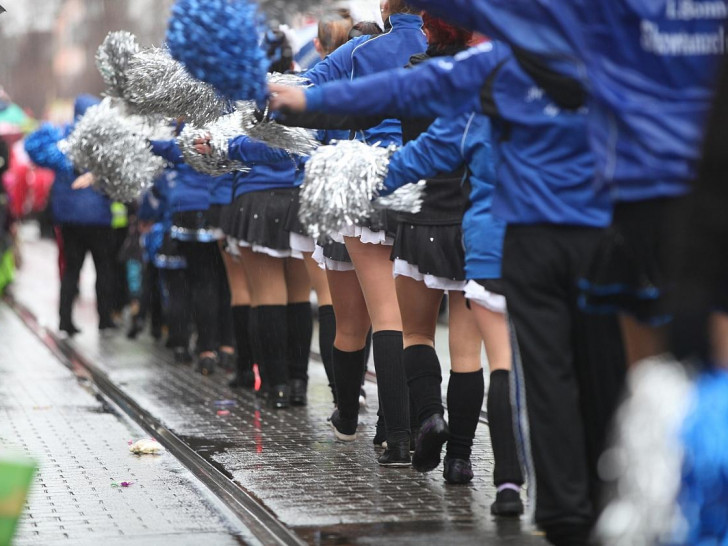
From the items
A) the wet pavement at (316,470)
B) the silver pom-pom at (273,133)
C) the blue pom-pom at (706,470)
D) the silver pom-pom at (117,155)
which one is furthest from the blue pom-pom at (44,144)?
the blue pom-pom at (706,470)

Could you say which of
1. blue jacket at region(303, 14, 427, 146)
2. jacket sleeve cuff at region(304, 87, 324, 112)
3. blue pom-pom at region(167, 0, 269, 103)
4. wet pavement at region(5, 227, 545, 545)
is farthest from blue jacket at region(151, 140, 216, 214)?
jacket sleeve cuff at region(304, 87, 324, 112)

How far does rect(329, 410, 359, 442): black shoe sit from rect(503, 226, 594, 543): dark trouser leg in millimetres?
2960

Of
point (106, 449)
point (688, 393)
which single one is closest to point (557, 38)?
point (688, 393)

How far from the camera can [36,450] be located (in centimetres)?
726

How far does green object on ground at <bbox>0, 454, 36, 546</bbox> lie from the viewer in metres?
4.31

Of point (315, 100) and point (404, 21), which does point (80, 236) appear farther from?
point (315, 100)

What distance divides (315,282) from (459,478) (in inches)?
93.8

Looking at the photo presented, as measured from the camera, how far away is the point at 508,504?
17.8 ft

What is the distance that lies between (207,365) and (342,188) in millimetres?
5398

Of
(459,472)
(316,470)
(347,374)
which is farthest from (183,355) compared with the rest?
(459,472)

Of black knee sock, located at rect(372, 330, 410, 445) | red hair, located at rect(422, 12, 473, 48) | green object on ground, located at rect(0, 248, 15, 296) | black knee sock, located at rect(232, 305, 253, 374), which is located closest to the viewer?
red hair, located at rect(422, 12, 473, 48)

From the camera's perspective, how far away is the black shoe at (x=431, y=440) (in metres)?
6.03

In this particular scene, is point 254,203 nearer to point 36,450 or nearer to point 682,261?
point 36,450

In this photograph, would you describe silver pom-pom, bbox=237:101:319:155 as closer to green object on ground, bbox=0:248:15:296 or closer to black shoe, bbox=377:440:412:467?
black shoe, bbox=377:440:412:467
